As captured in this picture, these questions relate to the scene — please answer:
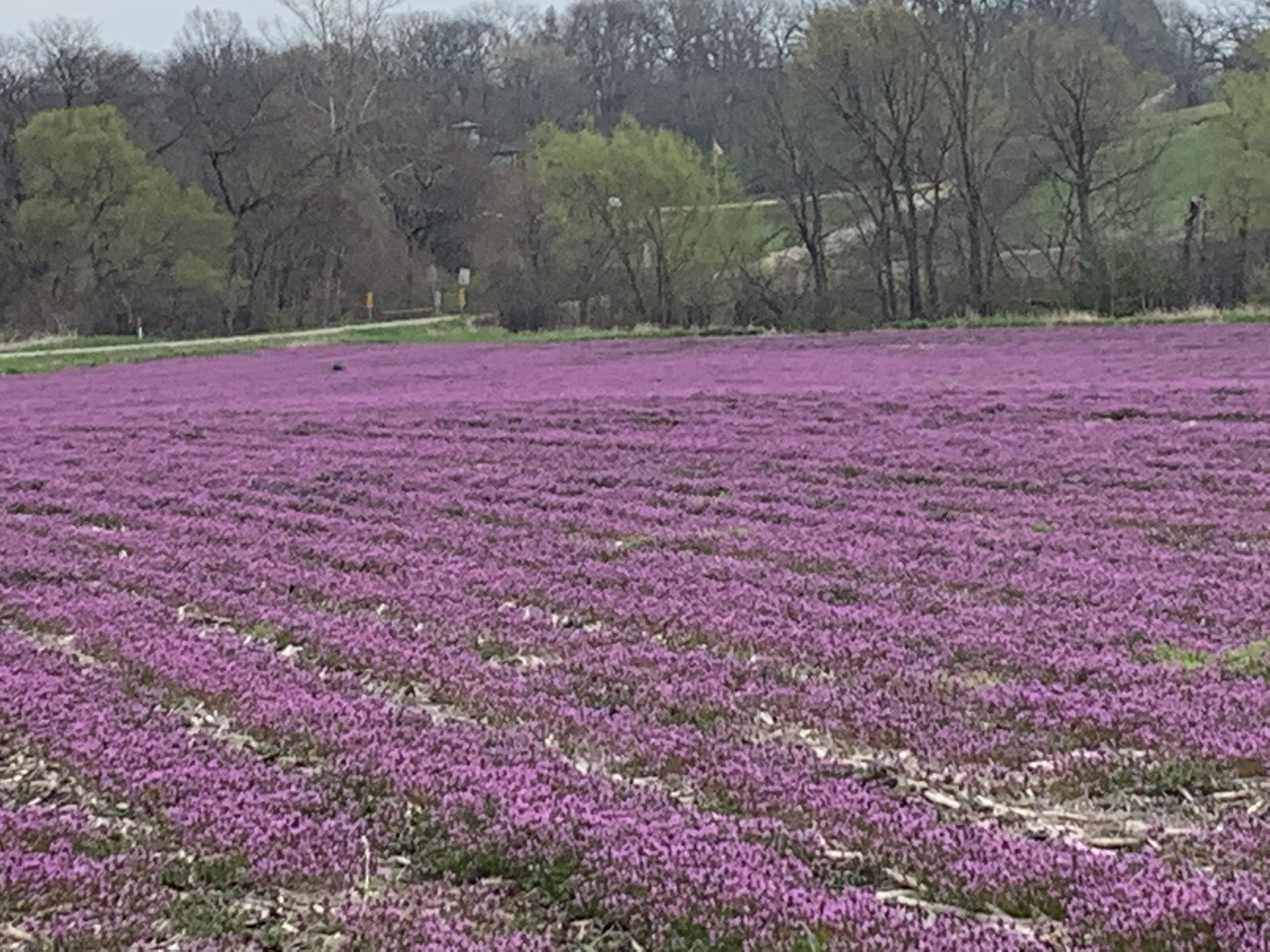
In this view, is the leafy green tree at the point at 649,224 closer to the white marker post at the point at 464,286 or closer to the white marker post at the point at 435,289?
the white marker post at the point at 464,286

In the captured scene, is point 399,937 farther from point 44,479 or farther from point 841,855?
point 44,479

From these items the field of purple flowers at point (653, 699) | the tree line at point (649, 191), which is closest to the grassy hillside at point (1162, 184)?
the tree line at point (649, 191)

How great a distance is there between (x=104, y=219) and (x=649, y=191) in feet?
95.6

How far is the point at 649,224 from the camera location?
65.1 meters

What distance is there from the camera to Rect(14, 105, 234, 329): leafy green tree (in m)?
69.7

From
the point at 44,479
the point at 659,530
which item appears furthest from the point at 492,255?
the point at 659,530

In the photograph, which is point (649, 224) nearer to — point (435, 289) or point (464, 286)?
point (464, 286)

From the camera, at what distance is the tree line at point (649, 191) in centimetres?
5875

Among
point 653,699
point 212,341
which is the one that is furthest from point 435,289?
point 653,699

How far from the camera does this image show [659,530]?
13.5 meters

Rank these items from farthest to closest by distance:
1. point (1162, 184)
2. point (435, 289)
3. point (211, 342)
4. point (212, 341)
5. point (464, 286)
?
point (435, 289) < point (464, 286) < point (1162, 184) < point (212, 341) < point (211, 342)

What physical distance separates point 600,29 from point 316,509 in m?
118

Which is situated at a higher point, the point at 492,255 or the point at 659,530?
the point at 492,255

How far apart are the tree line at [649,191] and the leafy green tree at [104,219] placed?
0.54 ft
